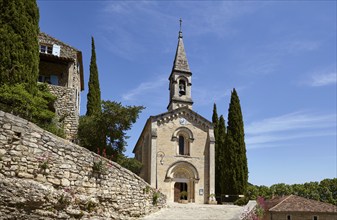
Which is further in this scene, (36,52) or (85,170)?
(36,52)

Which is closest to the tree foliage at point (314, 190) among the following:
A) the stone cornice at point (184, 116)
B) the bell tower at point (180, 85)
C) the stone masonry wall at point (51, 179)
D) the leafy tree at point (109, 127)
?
the bell tower at point (180, 85)

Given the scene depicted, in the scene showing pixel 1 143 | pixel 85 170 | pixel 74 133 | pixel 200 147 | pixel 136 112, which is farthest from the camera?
pixel 200 147

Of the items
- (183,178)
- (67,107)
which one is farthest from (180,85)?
(67,107)

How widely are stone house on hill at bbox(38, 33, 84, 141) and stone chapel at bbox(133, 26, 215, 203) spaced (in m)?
9.10

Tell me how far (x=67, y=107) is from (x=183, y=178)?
46.1 ft

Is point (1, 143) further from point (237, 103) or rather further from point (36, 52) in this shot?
point (237, 103)

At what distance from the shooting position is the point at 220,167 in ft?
123

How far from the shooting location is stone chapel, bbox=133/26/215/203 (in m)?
30.9

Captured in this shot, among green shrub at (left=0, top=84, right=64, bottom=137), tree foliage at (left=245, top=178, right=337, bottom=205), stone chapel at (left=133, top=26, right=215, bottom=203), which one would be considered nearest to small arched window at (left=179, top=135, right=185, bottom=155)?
stone chapel at (left=133, top=26, right=215, bottom=203)

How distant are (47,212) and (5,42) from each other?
33.8 ft

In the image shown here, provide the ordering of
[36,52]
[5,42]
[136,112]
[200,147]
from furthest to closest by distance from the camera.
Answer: [200,147] < [136,112] < [36,52] < [5,42]

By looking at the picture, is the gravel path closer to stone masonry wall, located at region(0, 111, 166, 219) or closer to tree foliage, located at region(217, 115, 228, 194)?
stone masonry wall, located at region(0, 111, 166, 219)

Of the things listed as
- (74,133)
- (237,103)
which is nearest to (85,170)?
(74,133)

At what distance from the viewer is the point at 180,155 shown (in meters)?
31.8
